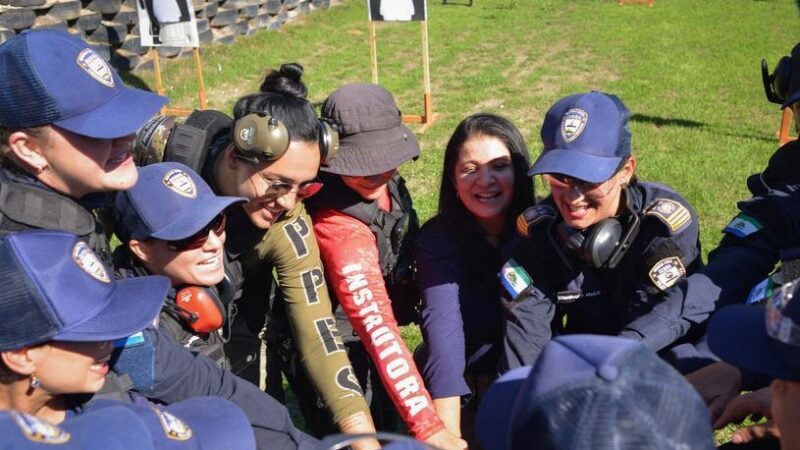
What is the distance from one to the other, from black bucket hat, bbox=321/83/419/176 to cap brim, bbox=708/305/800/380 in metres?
1.60

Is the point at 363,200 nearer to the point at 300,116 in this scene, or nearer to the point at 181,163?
the point at 300,116

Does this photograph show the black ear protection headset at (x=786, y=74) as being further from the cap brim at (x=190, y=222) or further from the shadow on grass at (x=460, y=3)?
the shadow on grass at (x=460, y=3)

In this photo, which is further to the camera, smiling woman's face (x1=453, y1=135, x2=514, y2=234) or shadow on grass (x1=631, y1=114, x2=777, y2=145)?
shadow on grass (x1=631, y1=114, x2=777, y2=145)

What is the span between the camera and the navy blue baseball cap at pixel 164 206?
275cm

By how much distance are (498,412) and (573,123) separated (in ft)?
4.37

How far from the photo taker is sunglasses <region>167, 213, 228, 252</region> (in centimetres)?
279

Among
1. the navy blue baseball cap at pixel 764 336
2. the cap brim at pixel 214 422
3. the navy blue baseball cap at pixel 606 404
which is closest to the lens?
the navy blue baseball cap at pixel 606 404

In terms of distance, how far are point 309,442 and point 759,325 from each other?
1534mm

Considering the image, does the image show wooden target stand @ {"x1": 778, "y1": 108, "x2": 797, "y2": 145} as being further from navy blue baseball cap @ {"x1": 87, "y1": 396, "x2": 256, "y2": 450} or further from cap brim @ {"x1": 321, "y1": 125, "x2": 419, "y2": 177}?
navy blue baseball cap @ {"x1": 87, "y1": 396, "x2": 256, "y2": 450}

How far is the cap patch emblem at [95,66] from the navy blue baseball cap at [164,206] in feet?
1.25

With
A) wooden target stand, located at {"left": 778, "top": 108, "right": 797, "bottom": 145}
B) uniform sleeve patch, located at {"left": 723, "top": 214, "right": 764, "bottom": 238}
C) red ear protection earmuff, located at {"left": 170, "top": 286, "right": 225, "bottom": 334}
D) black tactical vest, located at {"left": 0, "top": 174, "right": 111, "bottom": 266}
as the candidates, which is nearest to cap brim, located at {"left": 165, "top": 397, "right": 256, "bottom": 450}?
red ear protection earmuff, located at {"left": 170, "top": 286, "right": 225, "bottom": 334}

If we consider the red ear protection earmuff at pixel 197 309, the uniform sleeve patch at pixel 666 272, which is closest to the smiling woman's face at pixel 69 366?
the red ear protection earmuff at pixel 197 309

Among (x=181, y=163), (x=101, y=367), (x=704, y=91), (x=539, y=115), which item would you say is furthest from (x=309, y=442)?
(x=704, y=91)

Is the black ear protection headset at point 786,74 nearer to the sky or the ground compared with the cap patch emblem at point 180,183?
nearer to the sky
